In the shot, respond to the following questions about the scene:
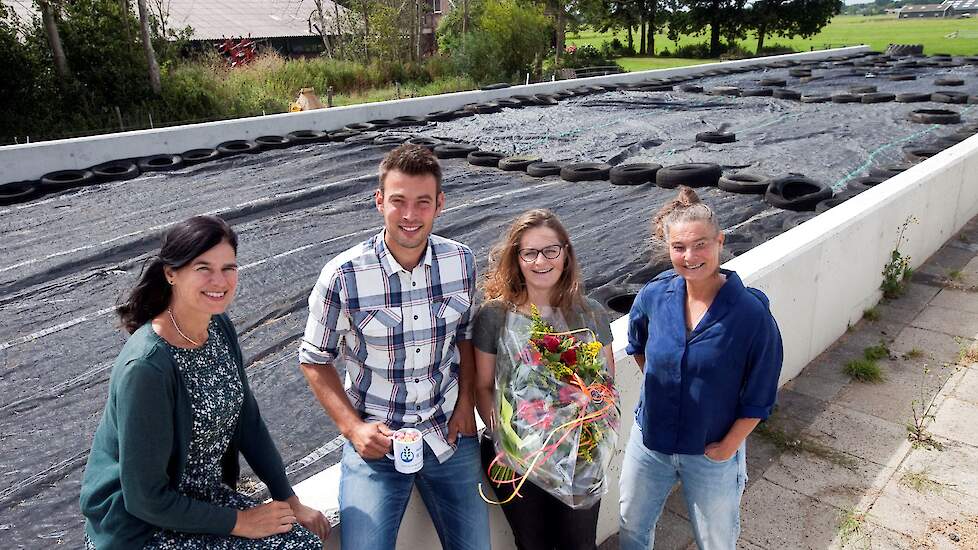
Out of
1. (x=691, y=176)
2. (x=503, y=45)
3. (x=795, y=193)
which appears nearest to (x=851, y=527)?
(x=795, y=193)

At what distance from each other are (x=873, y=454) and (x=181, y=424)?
150 inches

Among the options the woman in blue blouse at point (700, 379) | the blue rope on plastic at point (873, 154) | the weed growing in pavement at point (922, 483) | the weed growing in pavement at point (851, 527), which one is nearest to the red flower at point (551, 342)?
the woman in blue blouse at point (700, 379)

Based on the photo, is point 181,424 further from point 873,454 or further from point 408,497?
point 873,454

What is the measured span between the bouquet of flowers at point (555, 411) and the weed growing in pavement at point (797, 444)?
82.8 inches

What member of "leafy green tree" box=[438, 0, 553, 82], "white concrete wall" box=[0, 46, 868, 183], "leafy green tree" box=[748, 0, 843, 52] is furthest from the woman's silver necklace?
"leafy green tree" box=[748, 0, 843, 52]

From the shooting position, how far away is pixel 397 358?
245 cm

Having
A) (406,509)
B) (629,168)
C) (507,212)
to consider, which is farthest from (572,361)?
(629,168)

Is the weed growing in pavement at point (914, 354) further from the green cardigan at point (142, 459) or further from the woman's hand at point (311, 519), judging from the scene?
the green cardigan at point (142, 459)

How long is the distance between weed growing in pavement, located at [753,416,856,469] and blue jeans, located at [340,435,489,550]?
7.57ft

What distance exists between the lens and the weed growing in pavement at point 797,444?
12.9 ft

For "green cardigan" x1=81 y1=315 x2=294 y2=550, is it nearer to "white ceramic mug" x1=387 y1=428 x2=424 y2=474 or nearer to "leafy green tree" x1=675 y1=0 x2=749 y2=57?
"white ceramic mug" x1=387 y1=428 x2=424 y2=474

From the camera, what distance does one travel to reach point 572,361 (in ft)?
7.63

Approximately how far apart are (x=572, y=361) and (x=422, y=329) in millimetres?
557

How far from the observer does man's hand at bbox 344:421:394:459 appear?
2.35 meters
